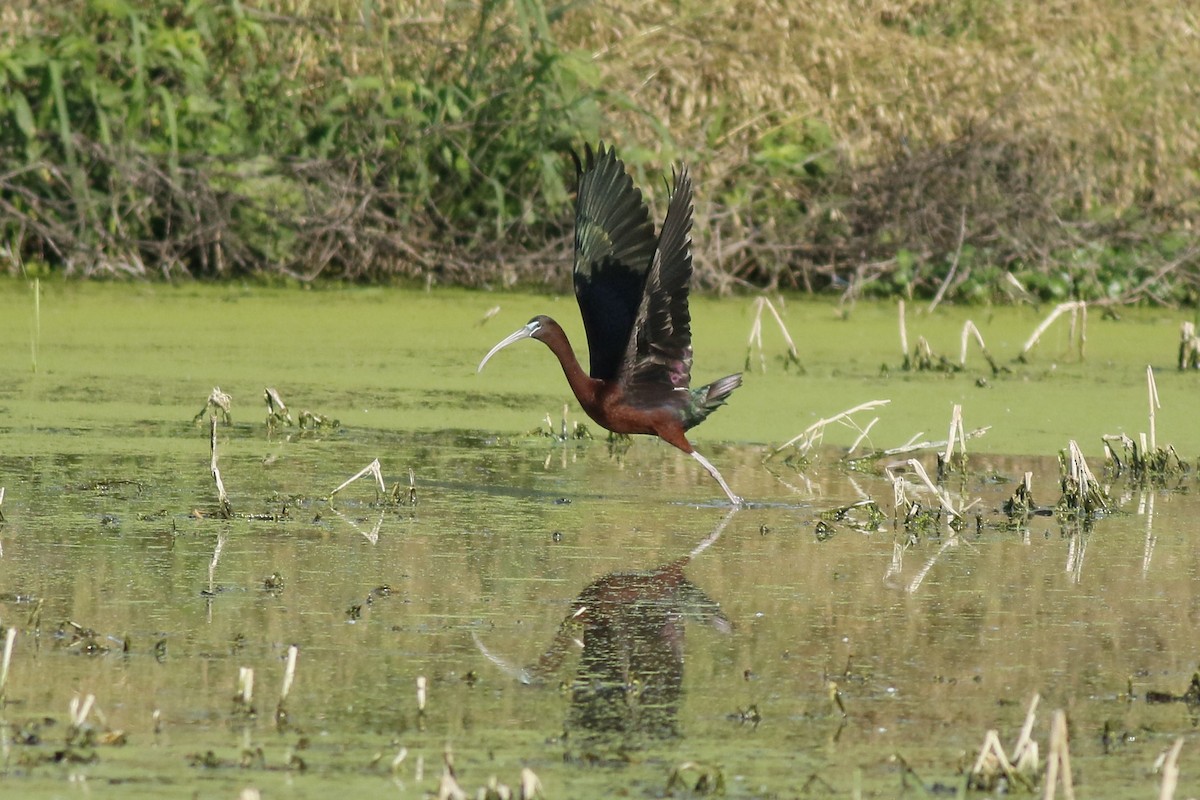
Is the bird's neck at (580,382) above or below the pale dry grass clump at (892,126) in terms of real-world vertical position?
below

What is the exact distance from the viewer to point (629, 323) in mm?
5645

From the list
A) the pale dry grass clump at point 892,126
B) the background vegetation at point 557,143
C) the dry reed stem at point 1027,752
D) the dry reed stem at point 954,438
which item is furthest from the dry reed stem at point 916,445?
the pale dry grass clump at point 892,126

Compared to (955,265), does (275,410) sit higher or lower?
lower

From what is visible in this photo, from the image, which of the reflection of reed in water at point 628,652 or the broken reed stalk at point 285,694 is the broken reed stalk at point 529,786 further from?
the broken reed stalk at point 285,694

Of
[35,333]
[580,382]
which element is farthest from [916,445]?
[35,333]

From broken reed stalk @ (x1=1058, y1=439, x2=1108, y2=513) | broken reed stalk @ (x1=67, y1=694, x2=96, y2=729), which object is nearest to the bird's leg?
broken reed stalk @ (x1=1058, y1=439, x2=1108, y2=513)

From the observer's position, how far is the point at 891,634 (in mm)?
3898

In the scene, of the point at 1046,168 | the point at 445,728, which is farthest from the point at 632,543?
the point at 1046,168

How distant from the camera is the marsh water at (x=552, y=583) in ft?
10.0

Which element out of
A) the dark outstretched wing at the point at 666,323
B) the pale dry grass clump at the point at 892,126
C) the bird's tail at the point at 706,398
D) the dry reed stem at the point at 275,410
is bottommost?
the dry reed stem at the point at 275,410

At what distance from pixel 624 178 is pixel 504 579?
72.0 inches

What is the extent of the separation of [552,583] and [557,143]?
5426mm

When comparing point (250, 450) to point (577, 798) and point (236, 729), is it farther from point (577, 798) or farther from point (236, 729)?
point (577, 798)

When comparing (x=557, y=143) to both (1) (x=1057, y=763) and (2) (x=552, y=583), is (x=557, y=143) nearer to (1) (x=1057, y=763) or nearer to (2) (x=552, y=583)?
(2) (x=552, y=583)
